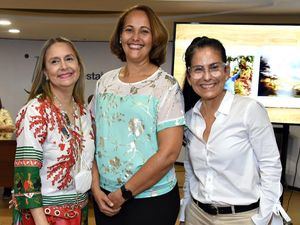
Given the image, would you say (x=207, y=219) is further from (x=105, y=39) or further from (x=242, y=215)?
(x=105, y=39)

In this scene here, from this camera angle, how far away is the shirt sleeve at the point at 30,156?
5.41 ft

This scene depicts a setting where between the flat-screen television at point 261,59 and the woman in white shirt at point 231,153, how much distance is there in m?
2.03

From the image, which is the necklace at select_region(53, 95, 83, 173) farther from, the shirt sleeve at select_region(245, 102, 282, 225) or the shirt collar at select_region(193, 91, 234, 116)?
the shirt sleeve at select_region(245, 102, 282, 225)

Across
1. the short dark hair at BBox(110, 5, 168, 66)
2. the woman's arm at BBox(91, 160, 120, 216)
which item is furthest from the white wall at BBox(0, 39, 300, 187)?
the woman's arm at BBox(91, 160, 120, 216)

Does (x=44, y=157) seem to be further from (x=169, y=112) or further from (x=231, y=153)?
(x=231, y=153)

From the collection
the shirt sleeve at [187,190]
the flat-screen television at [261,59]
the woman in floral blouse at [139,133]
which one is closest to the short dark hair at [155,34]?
the woman in floral blouse at [139,133]

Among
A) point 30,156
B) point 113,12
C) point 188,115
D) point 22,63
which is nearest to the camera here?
point 30,156

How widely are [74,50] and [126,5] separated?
118 inches

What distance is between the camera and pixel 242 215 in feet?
5.60

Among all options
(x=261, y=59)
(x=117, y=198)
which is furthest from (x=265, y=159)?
(x=261, y=59)

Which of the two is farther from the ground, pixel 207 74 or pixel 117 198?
pixel 207 74

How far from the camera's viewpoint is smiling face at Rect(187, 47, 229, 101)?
5.60 feet

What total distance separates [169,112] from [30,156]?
1.94 ft

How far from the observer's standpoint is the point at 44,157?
1.70 meters
